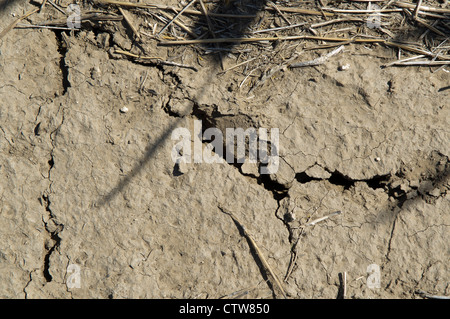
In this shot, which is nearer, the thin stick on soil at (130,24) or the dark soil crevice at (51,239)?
the dark soil crevice at (51,239)

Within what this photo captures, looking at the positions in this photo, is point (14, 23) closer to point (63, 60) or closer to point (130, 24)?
point (63, 60)

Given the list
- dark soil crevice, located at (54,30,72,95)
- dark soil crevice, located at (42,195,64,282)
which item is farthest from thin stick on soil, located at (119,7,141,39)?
dark soil crevice, located at (42,195,64,282)

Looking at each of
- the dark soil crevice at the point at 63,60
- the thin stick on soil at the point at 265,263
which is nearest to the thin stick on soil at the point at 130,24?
the dark soil crevice at the point at 63,60

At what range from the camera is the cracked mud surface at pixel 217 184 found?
2490 millimetres

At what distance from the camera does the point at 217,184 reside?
256cm

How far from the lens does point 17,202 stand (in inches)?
102

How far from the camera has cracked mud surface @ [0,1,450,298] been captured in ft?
8.17

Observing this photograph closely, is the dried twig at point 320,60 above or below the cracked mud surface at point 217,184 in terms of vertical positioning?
Result: above

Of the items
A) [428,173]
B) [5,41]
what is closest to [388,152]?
[428,173]

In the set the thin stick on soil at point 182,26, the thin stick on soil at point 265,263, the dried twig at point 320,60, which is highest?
the thin stick on soil at point 182,26

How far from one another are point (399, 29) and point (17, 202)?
9.09 ft

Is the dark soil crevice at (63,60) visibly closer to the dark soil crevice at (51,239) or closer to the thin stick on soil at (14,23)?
the thin stick on soil at (14,23)

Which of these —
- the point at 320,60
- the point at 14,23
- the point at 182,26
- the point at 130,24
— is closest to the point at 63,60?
the point at 14,23

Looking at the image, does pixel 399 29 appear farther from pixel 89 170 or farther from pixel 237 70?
pixel 89 170
